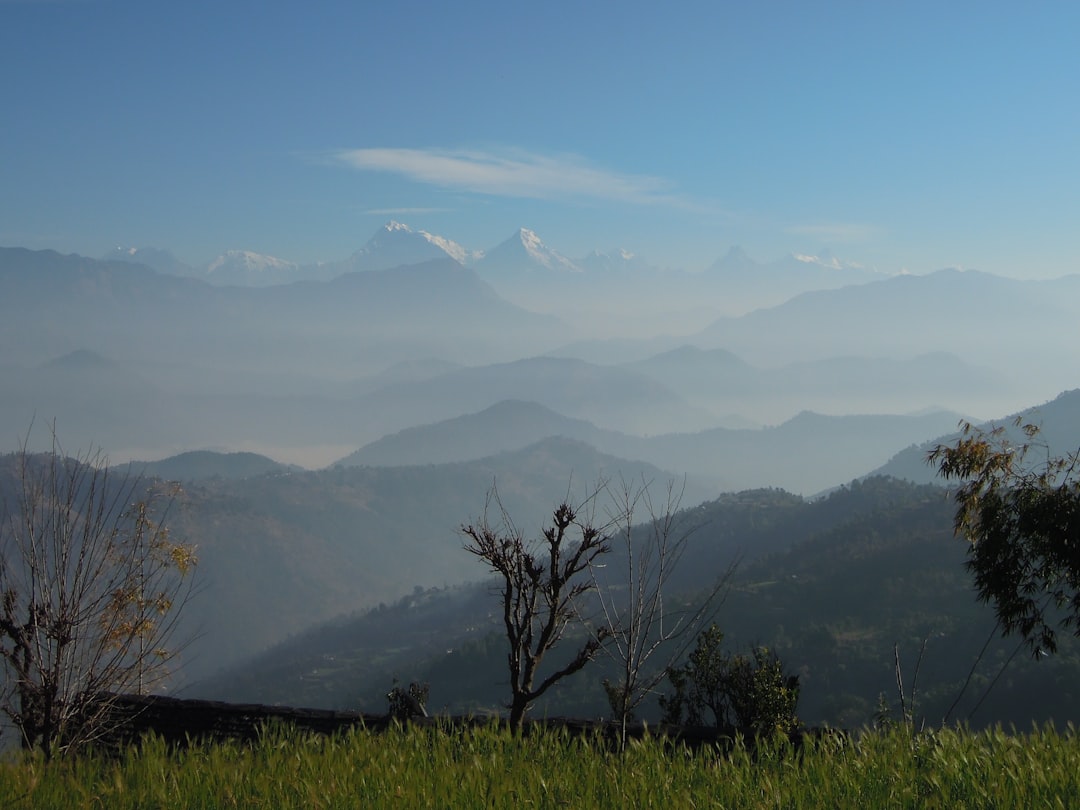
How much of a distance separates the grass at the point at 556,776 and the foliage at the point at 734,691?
529cm

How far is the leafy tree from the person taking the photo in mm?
15609

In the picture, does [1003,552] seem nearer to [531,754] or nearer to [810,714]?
[531,754]

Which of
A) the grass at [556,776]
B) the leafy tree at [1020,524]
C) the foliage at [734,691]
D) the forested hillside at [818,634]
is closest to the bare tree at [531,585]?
the grass at [556,776]

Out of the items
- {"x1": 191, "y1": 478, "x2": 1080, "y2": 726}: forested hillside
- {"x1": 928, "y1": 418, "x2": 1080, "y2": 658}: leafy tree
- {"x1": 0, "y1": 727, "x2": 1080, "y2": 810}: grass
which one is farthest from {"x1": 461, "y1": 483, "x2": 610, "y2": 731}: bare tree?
{"x1": 191, "y1": 478, "x2": 1080, "y2": 726}: forested hillside

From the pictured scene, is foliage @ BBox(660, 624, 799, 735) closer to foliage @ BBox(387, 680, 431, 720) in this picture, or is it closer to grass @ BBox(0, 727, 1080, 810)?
foliage @ BBox(387, 680, 431, 720)

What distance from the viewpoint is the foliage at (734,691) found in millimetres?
15109

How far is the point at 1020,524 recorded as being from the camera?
16.0 meters

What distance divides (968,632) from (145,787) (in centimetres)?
9104

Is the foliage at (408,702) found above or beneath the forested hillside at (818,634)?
above

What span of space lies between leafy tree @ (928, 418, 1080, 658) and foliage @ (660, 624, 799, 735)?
427 centimetres

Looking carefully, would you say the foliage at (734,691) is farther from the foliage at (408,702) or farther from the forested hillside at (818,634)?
the forested hillside at (818,634)

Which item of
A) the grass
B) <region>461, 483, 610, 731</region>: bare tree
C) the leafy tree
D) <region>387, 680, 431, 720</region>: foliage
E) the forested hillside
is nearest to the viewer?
the grass

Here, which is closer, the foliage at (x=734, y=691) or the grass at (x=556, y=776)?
the grass at (x=556, y=776)

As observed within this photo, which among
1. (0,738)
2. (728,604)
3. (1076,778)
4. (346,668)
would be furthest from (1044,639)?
(346,668)
